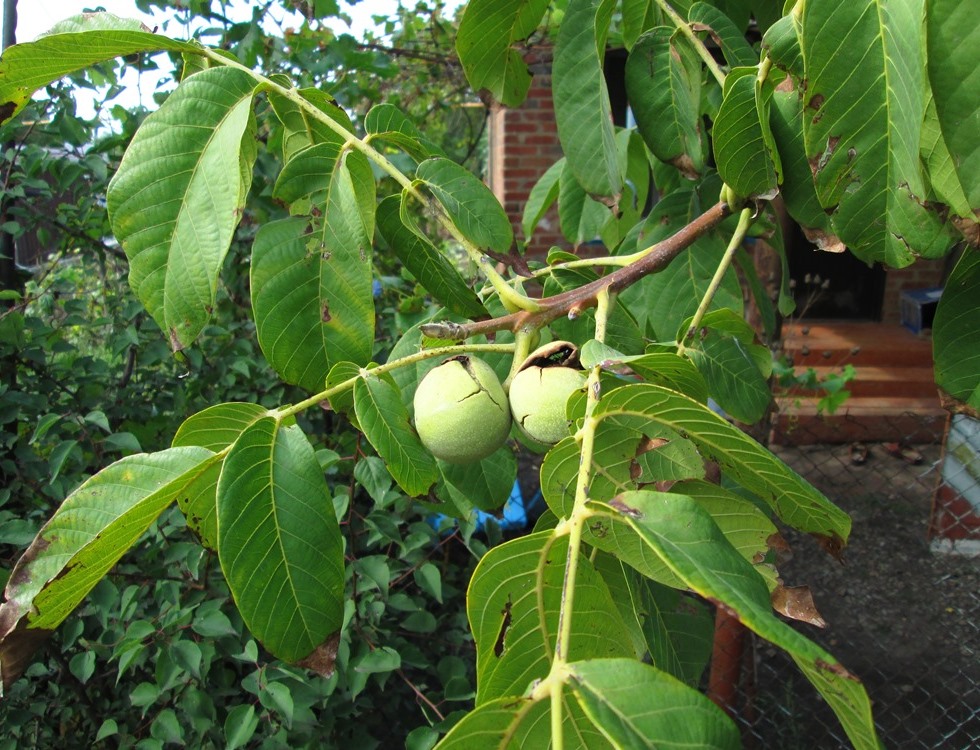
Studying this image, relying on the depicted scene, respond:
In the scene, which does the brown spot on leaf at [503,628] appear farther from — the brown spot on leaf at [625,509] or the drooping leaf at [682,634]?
the drooping leaf at [682,634]

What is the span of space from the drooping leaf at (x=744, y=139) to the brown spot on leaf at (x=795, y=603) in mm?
446

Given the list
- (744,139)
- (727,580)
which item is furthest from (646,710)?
(744,139)

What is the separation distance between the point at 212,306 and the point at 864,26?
2.31 ft

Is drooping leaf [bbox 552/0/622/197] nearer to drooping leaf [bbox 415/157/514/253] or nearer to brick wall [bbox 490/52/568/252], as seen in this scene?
drooping leaf [bbox 415/157/514/253]

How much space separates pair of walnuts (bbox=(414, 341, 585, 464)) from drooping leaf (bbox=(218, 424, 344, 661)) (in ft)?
0.45

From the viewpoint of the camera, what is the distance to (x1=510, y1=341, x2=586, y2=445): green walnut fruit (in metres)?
0.81

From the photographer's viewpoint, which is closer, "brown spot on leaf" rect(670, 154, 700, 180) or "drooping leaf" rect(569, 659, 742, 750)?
"drooping leaf" rect(569, 659, 742, 750)

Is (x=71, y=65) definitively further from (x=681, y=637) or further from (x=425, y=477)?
(x=681, y=637)

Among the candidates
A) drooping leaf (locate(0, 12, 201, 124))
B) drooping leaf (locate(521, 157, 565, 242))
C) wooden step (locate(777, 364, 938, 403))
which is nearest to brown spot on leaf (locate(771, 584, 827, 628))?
drooping leaf (locate(0, 12, 201, 124))

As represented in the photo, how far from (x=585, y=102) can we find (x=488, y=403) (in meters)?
0.61

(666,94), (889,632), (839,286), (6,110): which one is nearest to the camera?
(6,110)

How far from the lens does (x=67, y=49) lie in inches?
37.0

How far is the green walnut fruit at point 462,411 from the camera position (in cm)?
86

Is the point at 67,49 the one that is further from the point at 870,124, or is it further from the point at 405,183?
the point at 870,124
